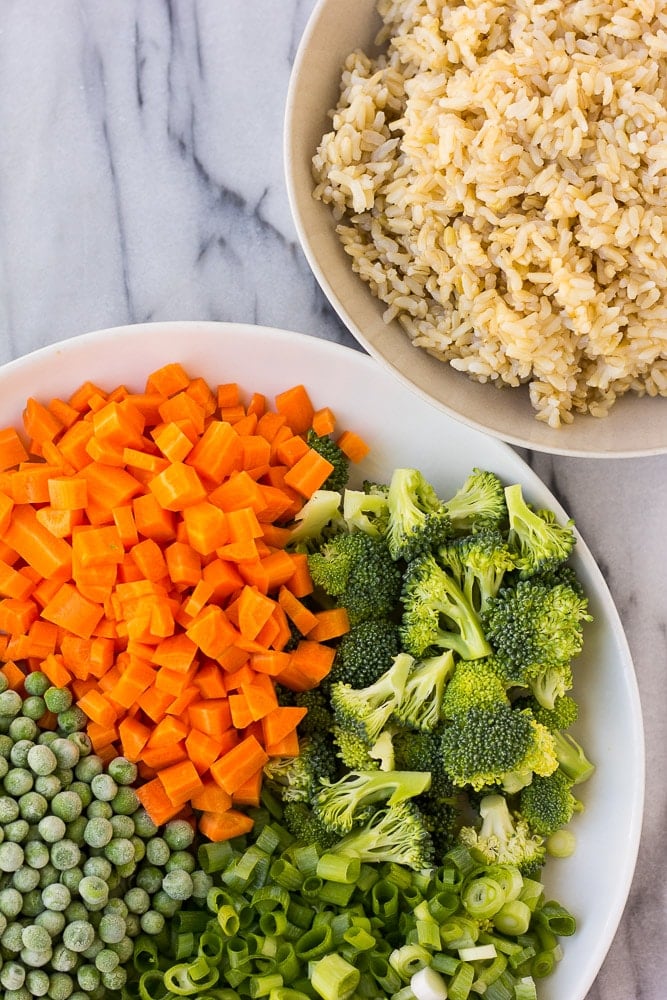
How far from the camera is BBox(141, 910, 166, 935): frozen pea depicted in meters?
2.36

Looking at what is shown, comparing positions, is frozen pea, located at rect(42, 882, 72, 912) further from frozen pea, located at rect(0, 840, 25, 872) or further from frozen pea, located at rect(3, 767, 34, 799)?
frozen pea, located at rect(3, 767, 34, 799)

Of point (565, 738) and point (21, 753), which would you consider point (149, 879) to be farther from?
point (565, 738)

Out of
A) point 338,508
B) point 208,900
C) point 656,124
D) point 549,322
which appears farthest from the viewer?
point 338,508

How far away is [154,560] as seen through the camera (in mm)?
2396

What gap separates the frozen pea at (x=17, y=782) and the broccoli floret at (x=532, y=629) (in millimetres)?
1185

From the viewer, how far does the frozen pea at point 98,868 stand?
229 cm

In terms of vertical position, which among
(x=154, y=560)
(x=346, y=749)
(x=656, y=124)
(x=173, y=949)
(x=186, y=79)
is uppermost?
(x=656, y=124)

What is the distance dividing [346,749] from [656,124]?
5.36 feet

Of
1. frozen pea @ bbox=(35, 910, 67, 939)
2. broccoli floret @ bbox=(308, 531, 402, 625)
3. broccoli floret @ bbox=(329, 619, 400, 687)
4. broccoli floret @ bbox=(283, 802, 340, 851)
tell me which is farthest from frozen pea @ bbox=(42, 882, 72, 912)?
broccoli floret @ bbox=(308, 531, 402, 625)

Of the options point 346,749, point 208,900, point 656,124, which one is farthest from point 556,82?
point 208,900

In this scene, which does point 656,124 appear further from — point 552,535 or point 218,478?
point 218,478

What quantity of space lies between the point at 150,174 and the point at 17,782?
1.71 m

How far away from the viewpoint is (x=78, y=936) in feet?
7.36

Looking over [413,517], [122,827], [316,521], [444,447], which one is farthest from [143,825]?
[444,447]
